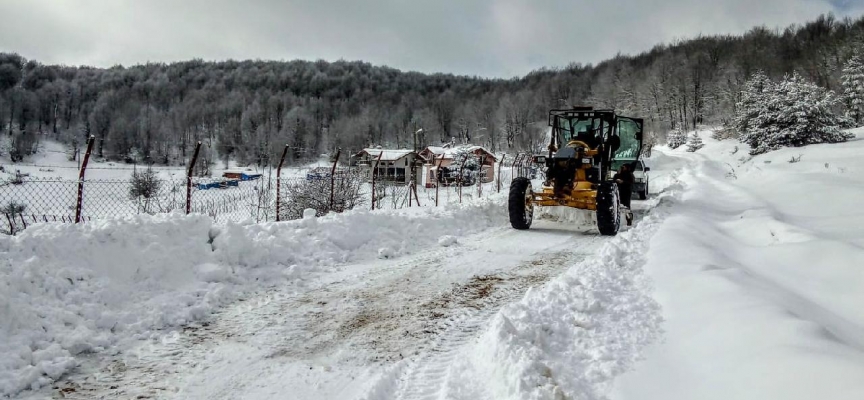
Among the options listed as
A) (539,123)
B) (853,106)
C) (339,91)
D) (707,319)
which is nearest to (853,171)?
(707,319)

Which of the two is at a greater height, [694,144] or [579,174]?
[694,144]

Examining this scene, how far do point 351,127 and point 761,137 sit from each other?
293 feet

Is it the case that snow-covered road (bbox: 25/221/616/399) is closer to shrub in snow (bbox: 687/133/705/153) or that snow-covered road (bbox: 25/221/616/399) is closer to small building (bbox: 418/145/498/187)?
small building (bbox: 418/145/498/187)

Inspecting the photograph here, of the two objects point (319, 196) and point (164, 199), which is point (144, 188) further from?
point (319, 196)

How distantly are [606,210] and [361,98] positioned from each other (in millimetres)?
134389

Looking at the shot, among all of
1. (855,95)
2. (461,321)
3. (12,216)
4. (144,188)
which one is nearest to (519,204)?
(461,321)

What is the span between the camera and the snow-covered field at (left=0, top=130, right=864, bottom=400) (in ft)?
9.82

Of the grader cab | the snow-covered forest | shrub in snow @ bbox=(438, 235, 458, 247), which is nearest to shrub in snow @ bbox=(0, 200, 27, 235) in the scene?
shrub in snow @ bbox=(438, 235, 458, 247)

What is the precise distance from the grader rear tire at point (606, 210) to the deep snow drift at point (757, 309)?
0.91 metres

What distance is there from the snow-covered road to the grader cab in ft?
10.4

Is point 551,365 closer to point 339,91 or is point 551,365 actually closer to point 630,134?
point 630,134

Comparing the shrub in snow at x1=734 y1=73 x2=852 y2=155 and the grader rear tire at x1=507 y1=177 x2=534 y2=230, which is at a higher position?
the shrub in snow at x1=734 y1=73 x2=852 y2=155

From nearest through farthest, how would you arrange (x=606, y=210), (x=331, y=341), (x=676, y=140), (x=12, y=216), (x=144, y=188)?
1. (x=331, y=341)
2. (x=12, y=216)
3. (x=606, y=210)
4. (x=144, y=188)
5. (x=676, y=140)

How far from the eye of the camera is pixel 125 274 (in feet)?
15.9
